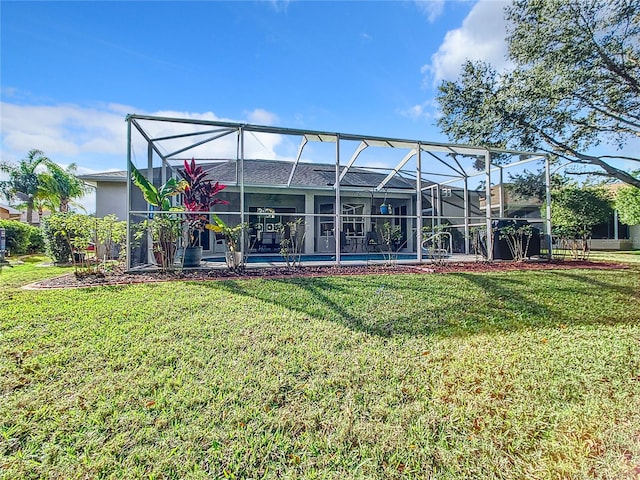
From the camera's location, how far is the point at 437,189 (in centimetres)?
1282

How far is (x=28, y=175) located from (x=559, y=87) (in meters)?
27.8

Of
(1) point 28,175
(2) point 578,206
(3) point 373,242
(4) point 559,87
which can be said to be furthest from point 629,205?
(1) point 28,175

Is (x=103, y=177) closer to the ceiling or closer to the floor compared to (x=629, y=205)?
closer to the ceiling

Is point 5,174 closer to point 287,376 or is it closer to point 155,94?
point 155,94

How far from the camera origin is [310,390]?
2523mm

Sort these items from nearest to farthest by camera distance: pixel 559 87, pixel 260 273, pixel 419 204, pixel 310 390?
1. pixel 310 390
2. pixel 260 273
3. pixel 419 204
4. pixel 559 87

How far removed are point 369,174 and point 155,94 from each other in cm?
961

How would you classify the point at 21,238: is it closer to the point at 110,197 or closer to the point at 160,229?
the point at 110,197

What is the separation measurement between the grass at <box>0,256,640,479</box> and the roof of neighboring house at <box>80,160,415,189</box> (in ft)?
28.1

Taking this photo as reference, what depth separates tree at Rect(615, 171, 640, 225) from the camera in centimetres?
1648

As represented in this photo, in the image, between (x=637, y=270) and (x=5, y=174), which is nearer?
(x=637, y=270)

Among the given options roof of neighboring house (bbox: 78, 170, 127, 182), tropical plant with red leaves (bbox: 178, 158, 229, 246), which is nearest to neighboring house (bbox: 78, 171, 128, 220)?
roof of neighboring house (bbox: 78, 170, 127, 182)

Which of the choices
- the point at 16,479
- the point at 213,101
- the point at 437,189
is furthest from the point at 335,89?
the point at 16,479

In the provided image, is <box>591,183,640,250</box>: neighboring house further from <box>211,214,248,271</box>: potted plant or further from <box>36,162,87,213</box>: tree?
<box>36,162,87,213</box>: tree
